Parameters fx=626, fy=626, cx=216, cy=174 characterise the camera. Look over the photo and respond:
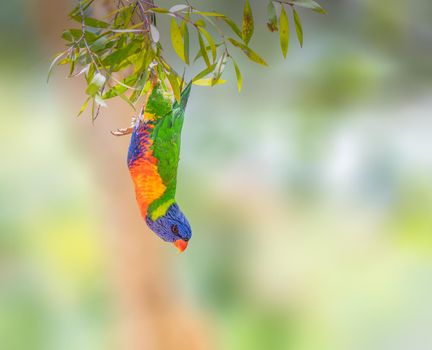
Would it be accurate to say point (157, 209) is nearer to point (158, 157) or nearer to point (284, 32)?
point (158, 157)

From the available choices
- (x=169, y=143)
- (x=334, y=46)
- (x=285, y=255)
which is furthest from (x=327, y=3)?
(x=169, y=143)

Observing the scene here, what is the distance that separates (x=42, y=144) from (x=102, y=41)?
58.7 inches

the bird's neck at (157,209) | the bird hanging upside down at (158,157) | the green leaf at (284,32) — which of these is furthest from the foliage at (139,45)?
the bird's neck at (157,209)

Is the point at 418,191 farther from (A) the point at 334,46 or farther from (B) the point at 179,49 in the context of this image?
(B) the point at 179,49

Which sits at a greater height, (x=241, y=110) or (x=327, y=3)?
(x=327, y=3)

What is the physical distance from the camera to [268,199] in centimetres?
238

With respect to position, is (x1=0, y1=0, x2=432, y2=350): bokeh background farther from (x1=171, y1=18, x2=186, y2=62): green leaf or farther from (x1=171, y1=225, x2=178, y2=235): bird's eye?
(x1=171, y1=18, x2=186, y2=62): green leaf

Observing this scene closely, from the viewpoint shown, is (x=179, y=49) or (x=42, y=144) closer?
(x=179, y=49)

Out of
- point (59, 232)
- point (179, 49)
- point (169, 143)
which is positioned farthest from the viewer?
point (59, 232)

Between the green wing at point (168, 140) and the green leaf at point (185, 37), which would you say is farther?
the green wing at point (168, 140)

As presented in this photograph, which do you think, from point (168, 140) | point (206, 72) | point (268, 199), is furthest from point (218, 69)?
point (268, 199)

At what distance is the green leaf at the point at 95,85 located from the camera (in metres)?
0.83

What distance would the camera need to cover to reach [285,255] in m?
2.39

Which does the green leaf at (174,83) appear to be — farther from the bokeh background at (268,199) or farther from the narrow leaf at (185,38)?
the bokeh background at (268,199)
